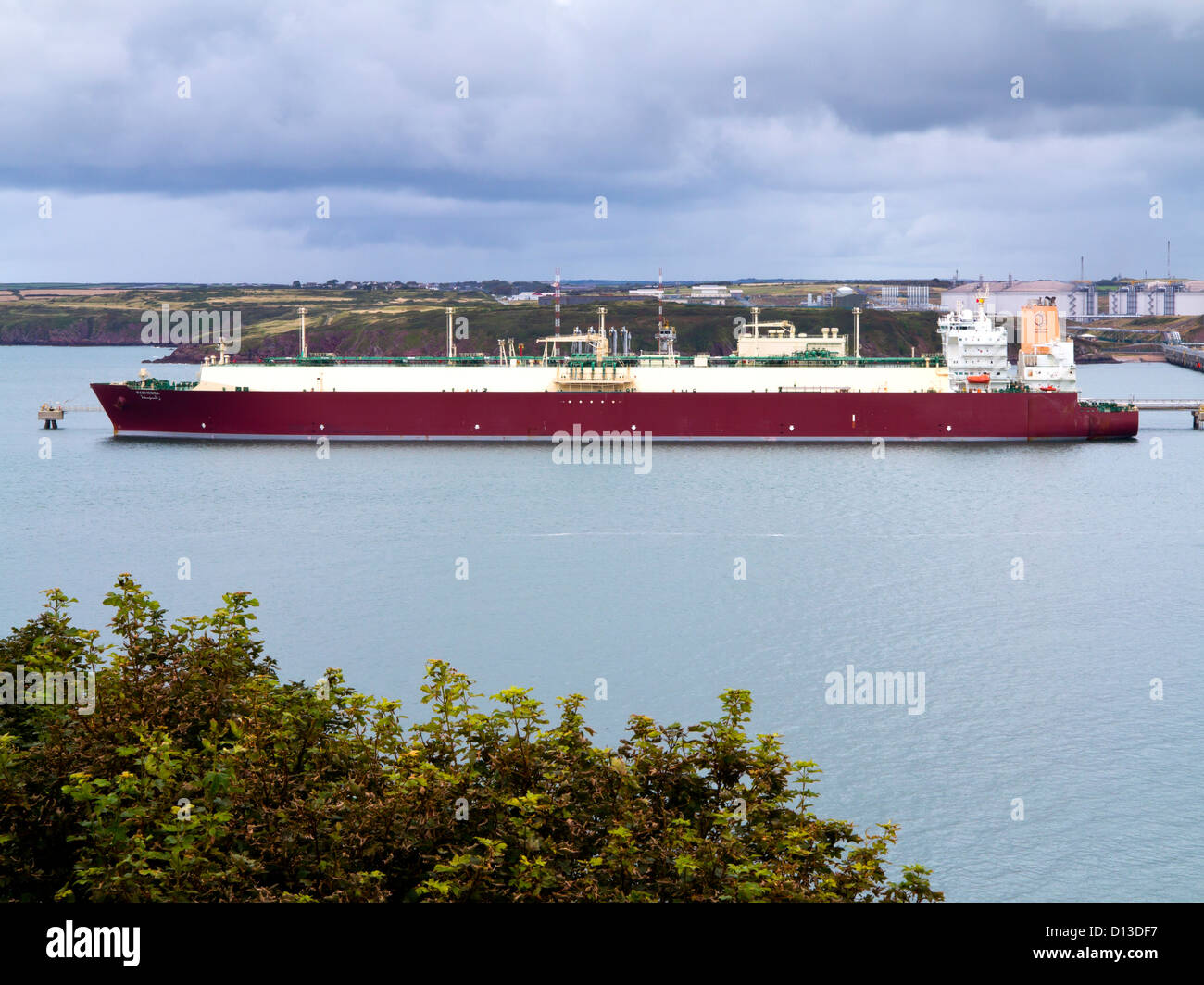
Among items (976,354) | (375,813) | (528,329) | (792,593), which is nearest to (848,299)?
(528,329)

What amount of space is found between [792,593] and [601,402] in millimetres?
29585

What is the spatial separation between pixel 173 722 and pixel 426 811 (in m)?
3.22

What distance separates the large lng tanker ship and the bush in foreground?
46.6m

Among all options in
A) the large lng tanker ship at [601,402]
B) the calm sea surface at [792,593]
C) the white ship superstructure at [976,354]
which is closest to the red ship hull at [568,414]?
the large lng tanker ship at [601,402]

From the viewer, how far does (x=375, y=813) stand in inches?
383

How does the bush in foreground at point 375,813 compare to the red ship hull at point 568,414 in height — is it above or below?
below

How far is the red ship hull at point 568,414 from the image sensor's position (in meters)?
58.2

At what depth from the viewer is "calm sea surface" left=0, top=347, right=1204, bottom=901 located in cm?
1762

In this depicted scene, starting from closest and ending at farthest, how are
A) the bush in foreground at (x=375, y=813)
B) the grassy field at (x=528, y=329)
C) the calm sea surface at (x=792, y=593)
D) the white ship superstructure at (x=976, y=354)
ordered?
1. the bush in foreground at (x=375, y=813)
2. the calm sea surface at (x=792, y=593)
3. the white ship superstructure at (x=976, y=354)
4. the grassy field at (x=528, y=329)

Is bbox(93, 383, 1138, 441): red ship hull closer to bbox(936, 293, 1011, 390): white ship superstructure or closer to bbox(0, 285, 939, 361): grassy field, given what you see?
bbox(936, 293, 1011, 390): white ship superstructure

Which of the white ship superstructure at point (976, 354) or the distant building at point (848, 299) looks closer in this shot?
the white ship superstructure at point (976, 354)

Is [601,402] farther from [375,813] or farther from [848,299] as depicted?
[848,299]

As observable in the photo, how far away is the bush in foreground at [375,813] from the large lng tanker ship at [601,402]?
153 ft

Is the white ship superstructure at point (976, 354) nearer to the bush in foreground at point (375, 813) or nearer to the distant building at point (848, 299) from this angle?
the bush in foreground at point (375, 813)
